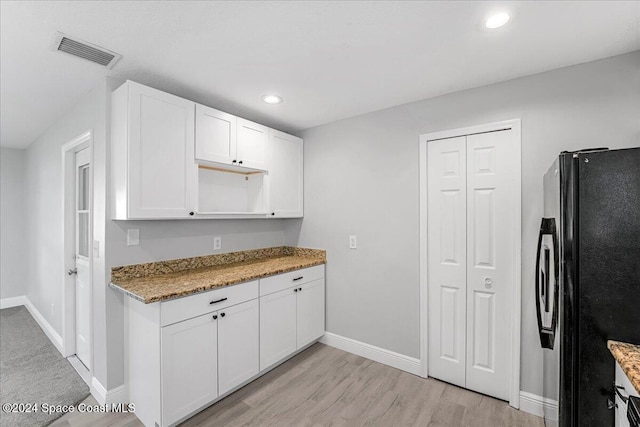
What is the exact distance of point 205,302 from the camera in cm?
203

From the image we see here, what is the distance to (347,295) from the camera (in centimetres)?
308

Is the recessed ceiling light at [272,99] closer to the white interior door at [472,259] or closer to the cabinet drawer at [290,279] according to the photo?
the white interior door at [472,259]

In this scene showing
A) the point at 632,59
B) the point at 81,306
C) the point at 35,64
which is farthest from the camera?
the point at 81,306

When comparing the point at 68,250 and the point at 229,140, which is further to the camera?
the point at 68,250

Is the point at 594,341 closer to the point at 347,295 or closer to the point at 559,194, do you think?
the point at 559,194

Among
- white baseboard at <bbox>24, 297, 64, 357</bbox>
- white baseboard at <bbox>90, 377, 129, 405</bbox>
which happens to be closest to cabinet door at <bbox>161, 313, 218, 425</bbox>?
white baseboard at <bbox>90, 377, 129, 405</bbox>

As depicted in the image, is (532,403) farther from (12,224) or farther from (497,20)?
(12,224)

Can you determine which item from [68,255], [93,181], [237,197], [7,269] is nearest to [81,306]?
[68,255]

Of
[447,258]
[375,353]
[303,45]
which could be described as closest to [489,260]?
[447,258]

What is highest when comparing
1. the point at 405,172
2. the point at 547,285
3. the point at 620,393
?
the point at 405,172

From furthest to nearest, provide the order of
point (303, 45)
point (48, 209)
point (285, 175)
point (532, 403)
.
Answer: point (48, 209)
point (285, 175)
point (532, 403)
point (303, 45)

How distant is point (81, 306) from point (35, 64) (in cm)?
212

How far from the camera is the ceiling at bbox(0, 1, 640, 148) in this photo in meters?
1.46

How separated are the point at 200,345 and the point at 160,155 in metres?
1.43
